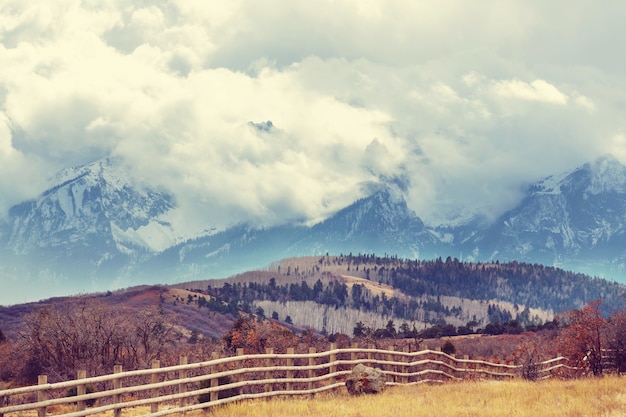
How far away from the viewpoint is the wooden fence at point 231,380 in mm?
21344

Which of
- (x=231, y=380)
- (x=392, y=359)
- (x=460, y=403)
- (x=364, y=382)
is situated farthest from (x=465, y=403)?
(x=392, y=359)

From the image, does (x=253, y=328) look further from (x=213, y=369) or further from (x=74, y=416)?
(x=74, y=416)

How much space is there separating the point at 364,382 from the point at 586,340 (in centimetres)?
1718

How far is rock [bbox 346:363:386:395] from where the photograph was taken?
3091 cm

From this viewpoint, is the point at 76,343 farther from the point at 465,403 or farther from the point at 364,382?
the point at 465,403

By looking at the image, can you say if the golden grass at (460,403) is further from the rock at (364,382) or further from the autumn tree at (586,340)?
the autumn tree at (586,340)

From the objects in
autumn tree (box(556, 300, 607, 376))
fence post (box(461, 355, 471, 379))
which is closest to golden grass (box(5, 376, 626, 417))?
autumn tree (box(556, 300, 607, 376))

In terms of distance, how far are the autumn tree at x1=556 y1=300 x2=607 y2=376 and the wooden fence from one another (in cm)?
219

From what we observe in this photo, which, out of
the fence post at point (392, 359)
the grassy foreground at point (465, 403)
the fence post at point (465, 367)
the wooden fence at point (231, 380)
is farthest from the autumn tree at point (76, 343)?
the grassy foreground at point (465, 403)

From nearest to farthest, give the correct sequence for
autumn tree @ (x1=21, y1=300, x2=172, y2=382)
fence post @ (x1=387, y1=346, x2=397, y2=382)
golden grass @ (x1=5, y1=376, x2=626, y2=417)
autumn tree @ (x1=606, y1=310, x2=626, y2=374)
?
1. golden grass @ (x1=5, y1=376, x2=626, y2=417)
2. fence post @ (x1=387, y1=346, x2=397, y2=382)
3. autumn tree @ (x1=606, y1=310, x2=626, y2=374)
4. autumn tree @ (x1=21, y1=300, x2=172, y2=382)

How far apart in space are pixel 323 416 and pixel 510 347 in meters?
110

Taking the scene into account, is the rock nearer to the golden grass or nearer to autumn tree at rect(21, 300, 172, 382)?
the golden grass

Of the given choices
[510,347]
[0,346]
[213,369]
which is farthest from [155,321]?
[510,347]

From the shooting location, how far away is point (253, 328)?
77000mm
